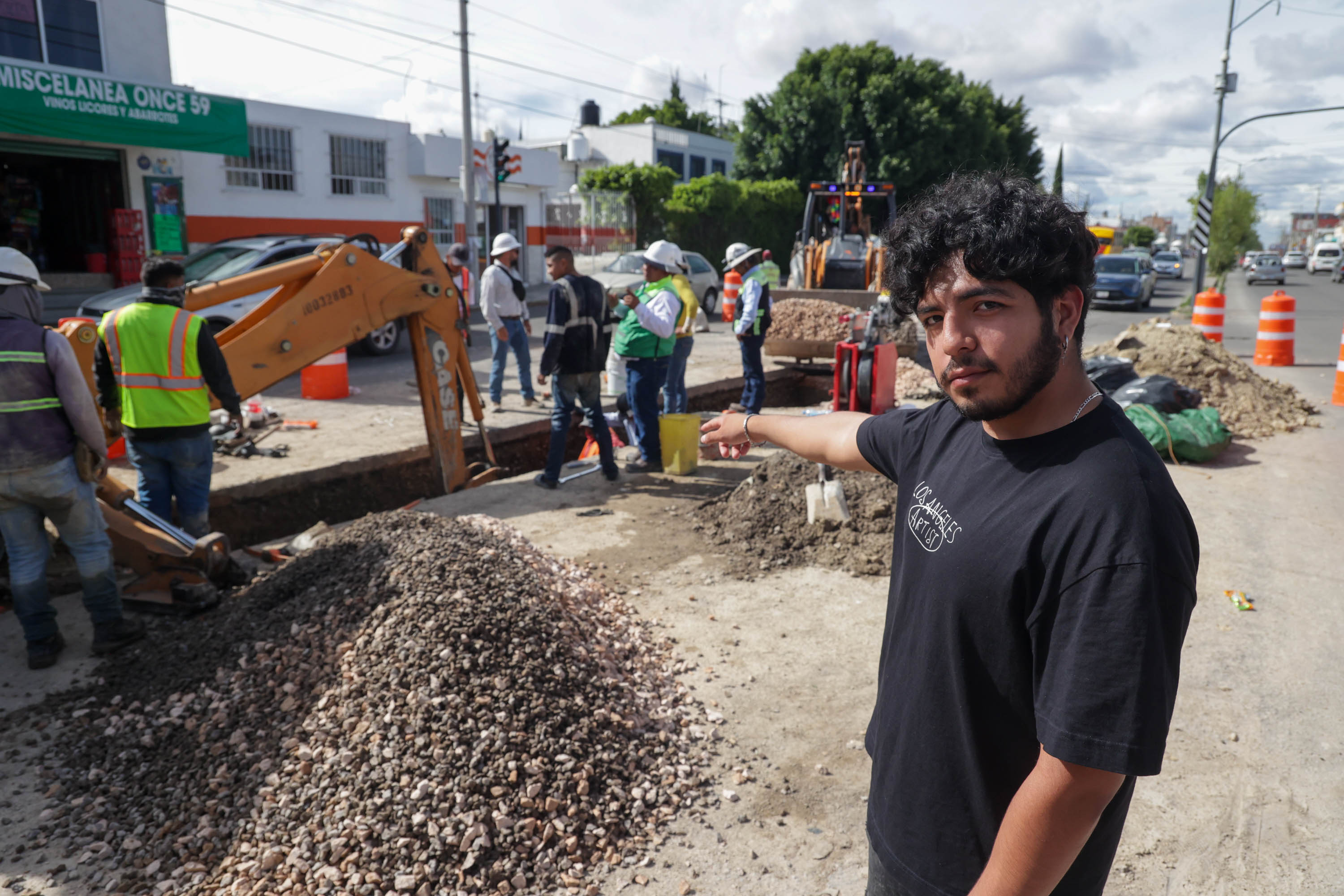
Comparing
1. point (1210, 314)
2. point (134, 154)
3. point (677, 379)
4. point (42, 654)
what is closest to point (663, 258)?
point (677, 379)

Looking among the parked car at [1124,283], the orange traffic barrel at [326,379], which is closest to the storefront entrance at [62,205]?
the orange traffic barrel at [326,379]

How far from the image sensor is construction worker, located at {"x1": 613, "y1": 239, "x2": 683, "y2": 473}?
786 centimetres

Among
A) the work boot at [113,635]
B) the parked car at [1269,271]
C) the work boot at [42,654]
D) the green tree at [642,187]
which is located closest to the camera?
the work boot at [42,654]

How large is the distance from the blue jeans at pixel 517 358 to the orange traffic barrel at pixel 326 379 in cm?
187

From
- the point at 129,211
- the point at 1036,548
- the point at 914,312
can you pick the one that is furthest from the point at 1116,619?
the point at 129,211

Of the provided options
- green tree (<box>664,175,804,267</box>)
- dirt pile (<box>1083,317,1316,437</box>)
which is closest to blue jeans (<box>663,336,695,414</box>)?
dirt pile (<box>1083,317,1316,437</box>)

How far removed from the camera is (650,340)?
7969mm

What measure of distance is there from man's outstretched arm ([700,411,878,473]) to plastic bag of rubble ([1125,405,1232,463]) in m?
7.10

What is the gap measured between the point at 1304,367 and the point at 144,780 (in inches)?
649

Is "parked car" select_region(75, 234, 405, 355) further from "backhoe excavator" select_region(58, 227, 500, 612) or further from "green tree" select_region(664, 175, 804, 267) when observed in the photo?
"green tree" select_region(664, 175, 804, 267)

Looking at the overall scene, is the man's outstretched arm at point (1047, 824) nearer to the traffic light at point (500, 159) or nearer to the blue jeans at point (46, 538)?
the blue jeans at point (46, 538)

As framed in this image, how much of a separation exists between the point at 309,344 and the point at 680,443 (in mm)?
3347

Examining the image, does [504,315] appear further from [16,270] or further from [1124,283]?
[1124,283]

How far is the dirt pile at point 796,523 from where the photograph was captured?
608 cm
